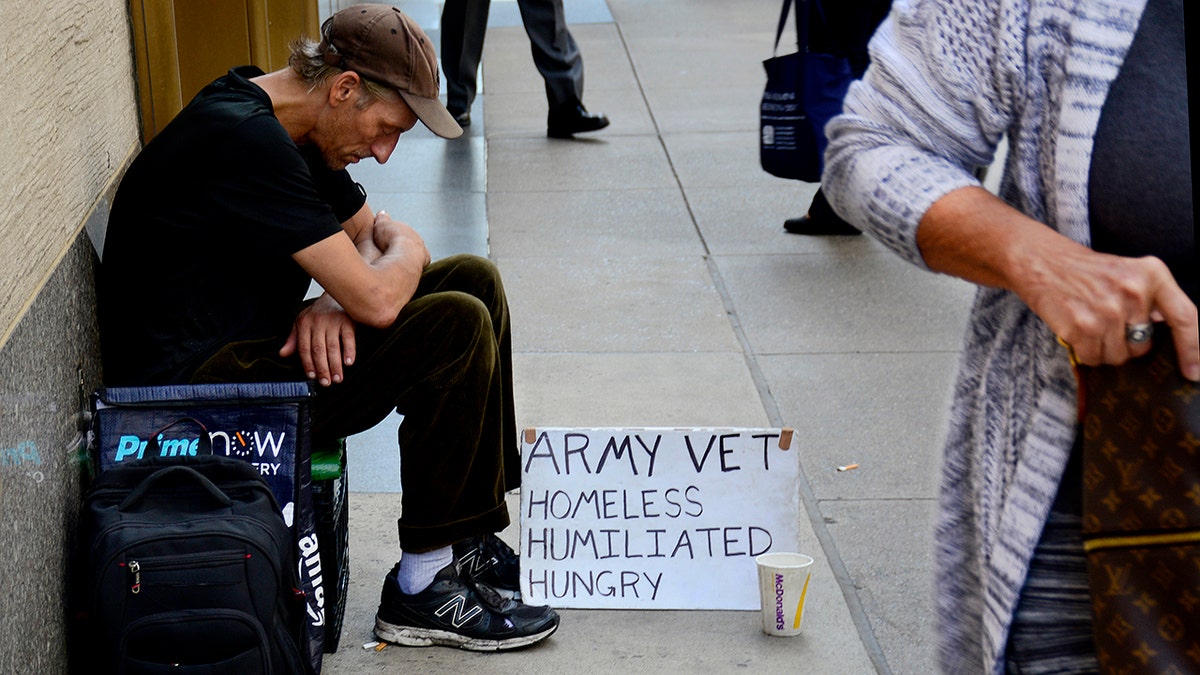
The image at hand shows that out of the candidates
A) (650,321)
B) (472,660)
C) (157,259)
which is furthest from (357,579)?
(650,321)

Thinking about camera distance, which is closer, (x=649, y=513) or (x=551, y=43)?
(x=649, y=513)

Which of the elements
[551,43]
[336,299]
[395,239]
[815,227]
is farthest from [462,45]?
[336,299]

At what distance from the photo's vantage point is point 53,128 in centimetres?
268

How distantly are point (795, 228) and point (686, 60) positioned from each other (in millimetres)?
3998

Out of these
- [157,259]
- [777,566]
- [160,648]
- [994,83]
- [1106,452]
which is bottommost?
[777,566]

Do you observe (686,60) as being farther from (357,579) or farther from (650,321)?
(357,579)

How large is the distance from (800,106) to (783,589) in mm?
2778

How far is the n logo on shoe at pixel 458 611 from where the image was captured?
10.5 feet

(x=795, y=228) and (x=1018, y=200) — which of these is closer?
(x=1018, y=200)

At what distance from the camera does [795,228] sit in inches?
251

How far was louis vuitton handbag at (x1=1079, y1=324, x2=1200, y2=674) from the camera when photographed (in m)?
1.36

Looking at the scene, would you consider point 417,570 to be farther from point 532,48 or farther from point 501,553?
point 532,48

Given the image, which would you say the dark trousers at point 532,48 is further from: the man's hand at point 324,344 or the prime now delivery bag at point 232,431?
the prime now delivery bag at point 232,431

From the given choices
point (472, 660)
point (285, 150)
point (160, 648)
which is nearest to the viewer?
point (160, 648)
